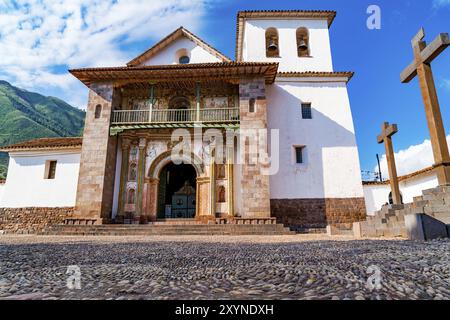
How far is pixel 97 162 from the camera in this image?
11.9 meters

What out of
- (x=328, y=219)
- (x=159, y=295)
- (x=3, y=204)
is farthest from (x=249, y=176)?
(x=3, y=204)

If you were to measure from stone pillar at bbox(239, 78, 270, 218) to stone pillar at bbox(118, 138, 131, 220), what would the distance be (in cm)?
521

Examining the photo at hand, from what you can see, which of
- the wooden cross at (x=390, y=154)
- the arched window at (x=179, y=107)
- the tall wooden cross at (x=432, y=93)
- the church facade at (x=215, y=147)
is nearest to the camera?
the tall wooden cross at (x=432, y=93)

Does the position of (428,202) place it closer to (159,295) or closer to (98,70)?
(159,295)

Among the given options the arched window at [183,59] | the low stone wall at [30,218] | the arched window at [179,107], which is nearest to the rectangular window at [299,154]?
the arched window at [179,107]

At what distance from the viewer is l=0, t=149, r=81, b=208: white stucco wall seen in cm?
1352

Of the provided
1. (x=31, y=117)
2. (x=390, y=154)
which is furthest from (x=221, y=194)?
(x=31, y=117)

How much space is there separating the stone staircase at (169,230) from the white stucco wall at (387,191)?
10168 mm

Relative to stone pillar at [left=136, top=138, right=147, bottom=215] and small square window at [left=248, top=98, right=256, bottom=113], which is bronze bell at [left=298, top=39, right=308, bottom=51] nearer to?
Result: small square window at [left=248, top=98, right=256, bottom=113]

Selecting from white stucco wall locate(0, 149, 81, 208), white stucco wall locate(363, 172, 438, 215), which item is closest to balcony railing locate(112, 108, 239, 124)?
white stucco wall locate(0, 149, 81, 208)

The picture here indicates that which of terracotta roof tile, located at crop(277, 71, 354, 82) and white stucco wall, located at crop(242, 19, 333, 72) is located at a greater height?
white stucco wall, located at crop(242, 19, 333, 72)

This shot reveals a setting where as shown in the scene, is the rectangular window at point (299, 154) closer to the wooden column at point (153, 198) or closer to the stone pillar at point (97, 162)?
the wooden column at point (153, 198)

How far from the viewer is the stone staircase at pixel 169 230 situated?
9984 millimetres
